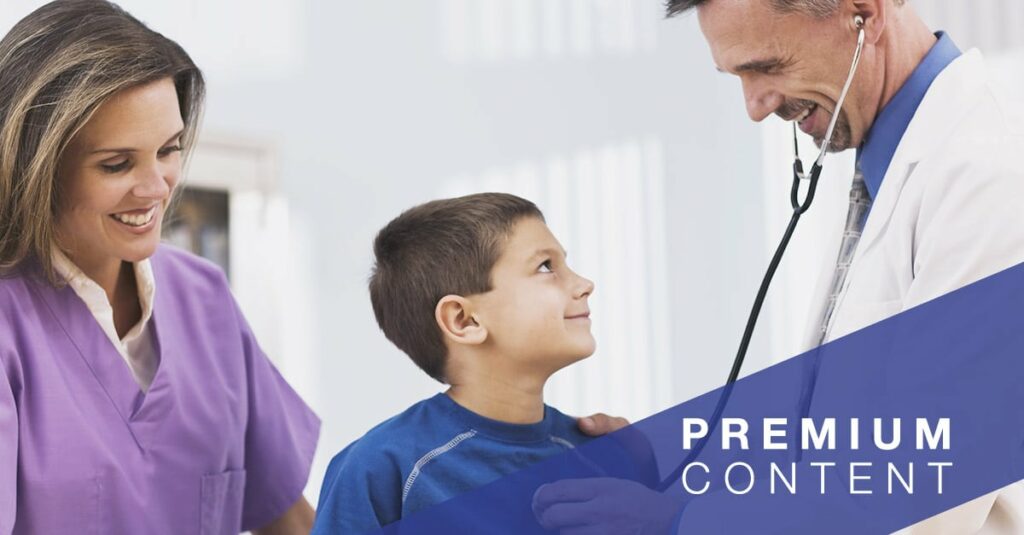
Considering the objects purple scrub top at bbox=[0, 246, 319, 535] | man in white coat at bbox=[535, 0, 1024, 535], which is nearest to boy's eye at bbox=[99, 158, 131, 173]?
purple scrub top at bbox=[0, 246, 319, 535]

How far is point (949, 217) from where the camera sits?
1.22 metres

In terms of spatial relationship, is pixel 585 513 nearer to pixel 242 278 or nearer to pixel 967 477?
pixel 967 477

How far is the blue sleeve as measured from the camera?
1334mm

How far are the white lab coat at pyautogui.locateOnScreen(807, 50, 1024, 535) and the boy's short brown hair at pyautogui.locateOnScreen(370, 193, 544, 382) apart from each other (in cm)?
43

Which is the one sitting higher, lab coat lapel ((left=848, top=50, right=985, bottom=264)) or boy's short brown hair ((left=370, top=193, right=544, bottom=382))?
lab coat lapel ((left=848, top=50, right=985, bottom=264))

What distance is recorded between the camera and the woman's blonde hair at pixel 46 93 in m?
1.29

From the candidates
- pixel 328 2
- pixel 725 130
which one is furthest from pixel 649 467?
pixel 725 130

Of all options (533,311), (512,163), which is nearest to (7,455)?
(533,311)

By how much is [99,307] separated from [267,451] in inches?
11.8

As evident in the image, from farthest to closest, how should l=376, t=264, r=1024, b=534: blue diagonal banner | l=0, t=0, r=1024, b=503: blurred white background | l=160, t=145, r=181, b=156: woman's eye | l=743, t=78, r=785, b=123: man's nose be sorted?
l=0, t=0, r=1024, b=503: blurred white background, l=743, t=78, r=785, b=123: man's nose, l=160, t=145, r=181, b=156: woman's eye, l=376, t=264, r=1024, b=534: blue diagonal banner

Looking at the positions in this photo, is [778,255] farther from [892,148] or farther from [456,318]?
[456,318]

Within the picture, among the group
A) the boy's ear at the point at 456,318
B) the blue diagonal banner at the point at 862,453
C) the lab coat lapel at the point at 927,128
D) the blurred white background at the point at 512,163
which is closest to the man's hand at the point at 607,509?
the blue diagonal banner at the point at 862,453

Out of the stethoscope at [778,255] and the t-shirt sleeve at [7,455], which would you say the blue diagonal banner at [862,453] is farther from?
the t-shirt sleeve at [7,455]

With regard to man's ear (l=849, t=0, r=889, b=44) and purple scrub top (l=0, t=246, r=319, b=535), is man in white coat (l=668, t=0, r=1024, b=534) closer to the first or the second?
man's ear (l=849, t=0, r=889, b=44)
